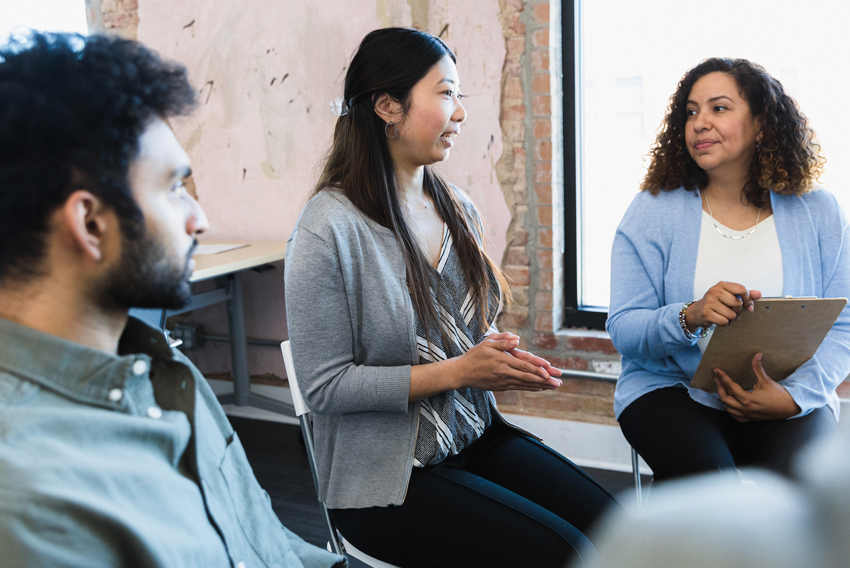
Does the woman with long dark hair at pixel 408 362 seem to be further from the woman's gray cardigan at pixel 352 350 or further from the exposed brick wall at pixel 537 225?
the exposed brick wall at pixel 537 225

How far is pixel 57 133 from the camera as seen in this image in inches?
24.9

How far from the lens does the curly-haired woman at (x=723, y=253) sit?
1.51 metres

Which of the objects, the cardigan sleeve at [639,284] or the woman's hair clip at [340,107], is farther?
the cardigan sleeve at [639,284]

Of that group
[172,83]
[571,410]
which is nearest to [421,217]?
[172,83]

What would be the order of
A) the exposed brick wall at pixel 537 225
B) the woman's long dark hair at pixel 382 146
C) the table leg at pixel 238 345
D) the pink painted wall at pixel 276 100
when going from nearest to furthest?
the woman's long dark hair at pixel 382 146, the exposed brick wall at pixel 537 225, the pink painted wall at pixel 276 100, the table leg at pixel 238 345

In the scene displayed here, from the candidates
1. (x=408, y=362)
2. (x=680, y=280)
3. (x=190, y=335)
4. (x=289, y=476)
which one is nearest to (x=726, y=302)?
(x=680, y=280)

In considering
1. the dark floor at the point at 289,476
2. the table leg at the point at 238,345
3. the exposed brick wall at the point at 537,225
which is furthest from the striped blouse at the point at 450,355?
the table leg at the point at 238,345

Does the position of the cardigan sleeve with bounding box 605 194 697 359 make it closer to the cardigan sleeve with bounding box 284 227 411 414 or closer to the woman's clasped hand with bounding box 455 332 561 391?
the woman's clasped hand with bounding box 455 332 561 391

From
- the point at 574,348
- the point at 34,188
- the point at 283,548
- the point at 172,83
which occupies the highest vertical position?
the point at 172,83

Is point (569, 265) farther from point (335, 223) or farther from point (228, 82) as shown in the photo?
point (228, 82)

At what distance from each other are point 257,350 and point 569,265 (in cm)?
161

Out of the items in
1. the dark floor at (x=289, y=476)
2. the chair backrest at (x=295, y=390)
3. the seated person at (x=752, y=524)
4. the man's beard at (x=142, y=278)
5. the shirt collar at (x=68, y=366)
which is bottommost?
the dark floor at (x=289, y=476)

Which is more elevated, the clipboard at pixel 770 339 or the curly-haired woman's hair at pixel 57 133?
the curly-haired woman's hair at pixel 57 133

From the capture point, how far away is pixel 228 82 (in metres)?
2.99
